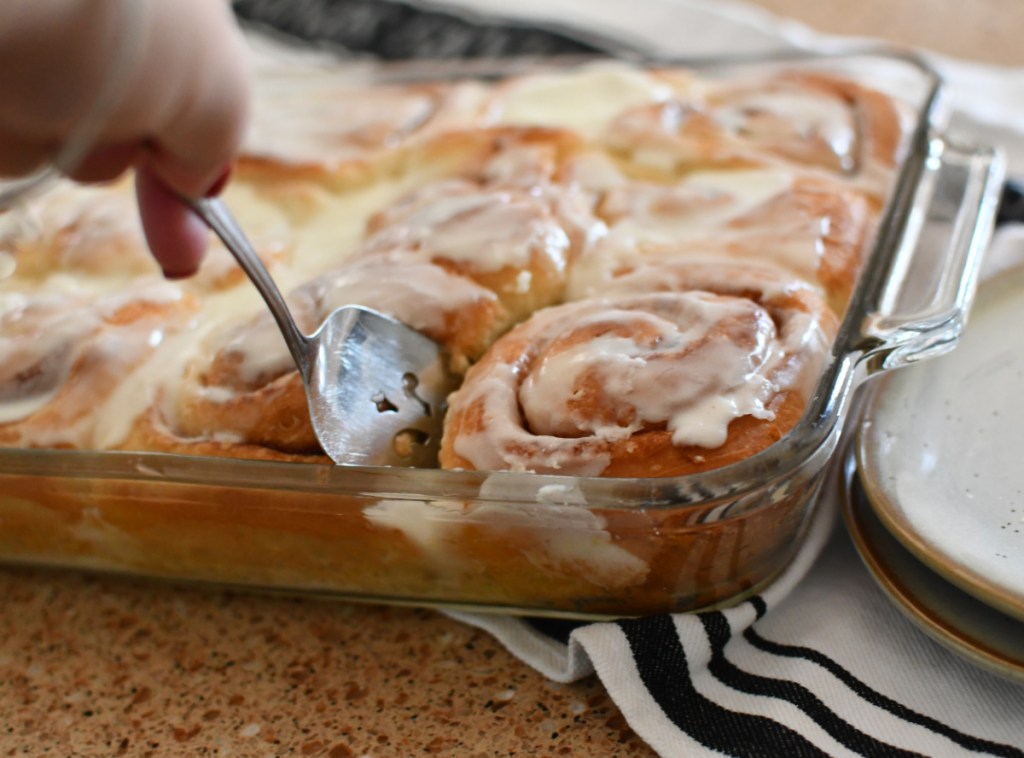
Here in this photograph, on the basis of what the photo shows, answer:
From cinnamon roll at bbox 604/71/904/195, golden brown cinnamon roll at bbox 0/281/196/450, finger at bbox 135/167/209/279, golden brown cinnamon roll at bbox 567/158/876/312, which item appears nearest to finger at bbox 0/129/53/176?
finger at bbox 135/167/209/279

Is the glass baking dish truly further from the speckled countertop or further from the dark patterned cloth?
the dark patterned cloth

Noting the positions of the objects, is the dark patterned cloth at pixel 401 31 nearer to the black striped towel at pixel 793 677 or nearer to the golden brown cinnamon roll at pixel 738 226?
the golden brown cinnamon roll at pixel 738 226

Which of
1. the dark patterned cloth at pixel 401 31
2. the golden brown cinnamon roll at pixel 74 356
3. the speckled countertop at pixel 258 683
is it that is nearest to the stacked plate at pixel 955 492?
the speckled countertop at pixel 258 683

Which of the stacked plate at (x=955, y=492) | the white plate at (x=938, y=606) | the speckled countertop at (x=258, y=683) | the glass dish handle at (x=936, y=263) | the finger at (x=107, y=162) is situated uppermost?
the finger at (x=107, y=162)

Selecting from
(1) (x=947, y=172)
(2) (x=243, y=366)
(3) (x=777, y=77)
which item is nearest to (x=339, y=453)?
(2) (x=243, y=366)

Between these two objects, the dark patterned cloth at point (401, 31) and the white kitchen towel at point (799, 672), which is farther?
the dark patterned cloth at point (401, 31)

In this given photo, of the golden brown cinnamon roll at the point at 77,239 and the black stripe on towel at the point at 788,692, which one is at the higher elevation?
the black stripe on towel at the point at 788,692

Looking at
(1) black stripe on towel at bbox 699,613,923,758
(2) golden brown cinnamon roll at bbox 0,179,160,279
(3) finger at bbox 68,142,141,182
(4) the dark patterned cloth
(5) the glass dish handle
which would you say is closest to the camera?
(3) finger at bbox 68,142,141,182
